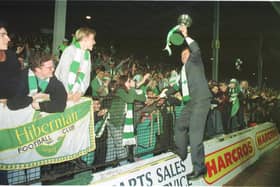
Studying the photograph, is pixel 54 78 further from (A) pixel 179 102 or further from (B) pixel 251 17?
(B) pixel 251 17

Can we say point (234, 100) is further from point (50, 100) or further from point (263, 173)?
point (50, 100)

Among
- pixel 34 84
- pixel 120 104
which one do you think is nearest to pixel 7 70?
pixel 34 84

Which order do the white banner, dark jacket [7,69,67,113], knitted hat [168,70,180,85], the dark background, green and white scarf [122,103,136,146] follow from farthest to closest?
knitted hat [168,70,180,85] < green and white scarf [122,103,136,146] < the dark background < dark jacket [7,69,67,113] < the white banner

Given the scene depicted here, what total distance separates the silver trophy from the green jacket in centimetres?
84

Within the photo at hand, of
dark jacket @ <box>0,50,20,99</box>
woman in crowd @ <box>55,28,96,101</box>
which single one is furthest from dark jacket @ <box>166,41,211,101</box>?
dark jacket @ <box>0,50,20,99</box>

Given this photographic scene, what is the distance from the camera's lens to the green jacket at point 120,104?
8.12 feet

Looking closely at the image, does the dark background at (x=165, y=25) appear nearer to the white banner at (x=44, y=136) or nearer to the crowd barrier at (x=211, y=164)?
the white banner at (x=44, y=136)

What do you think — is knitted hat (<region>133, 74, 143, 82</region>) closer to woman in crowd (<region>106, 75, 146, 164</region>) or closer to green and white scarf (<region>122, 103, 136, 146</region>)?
woman in crowd (<region>106, 75, 146, 164</region>)

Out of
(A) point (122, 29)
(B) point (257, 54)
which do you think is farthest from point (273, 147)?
(A) point (122, 29)

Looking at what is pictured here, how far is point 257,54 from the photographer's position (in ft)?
12.8

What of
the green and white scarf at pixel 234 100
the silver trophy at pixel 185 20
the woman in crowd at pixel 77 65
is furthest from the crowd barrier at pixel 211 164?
the silver trophy at pixel 185 20

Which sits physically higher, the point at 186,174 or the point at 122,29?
the point at 122,29

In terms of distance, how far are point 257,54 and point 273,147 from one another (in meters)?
1.71

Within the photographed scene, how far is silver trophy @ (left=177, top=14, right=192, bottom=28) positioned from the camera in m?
2.88
